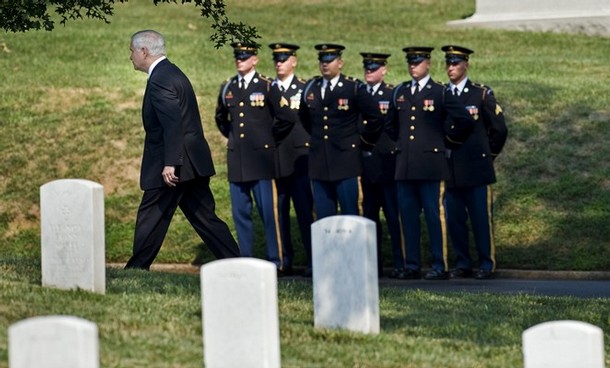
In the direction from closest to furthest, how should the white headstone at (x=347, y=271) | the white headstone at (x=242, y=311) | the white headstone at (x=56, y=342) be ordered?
the white headstone at (x=56, y=342), the white headstone at (x=242, y=311), the white headstone at (x=347, y=271)

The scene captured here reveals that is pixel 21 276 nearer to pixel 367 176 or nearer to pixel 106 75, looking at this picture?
pixel 367 176

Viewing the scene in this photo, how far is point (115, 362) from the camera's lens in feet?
29.2

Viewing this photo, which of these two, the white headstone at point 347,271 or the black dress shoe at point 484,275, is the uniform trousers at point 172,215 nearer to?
the black dress shoe at point 484,275

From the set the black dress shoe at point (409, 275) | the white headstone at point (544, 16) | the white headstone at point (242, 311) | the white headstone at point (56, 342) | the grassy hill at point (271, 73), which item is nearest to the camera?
the white headstone at point (56, 342)

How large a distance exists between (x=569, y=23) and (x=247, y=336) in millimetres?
22626

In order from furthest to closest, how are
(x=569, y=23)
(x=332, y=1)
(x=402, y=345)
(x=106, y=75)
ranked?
(x=332, y=1), (x=569, y=23), (x=106, y=75), (x=402, y=345)

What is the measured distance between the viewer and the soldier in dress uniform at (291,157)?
55.3ft

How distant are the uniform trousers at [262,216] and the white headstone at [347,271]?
6415 millimetres

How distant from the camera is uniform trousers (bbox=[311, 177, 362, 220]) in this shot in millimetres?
16484

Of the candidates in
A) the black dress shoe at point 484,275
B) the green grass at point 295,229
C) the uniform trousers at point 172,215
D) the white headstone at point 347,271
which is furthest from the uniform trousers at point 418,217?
the white headstone at point 347,271

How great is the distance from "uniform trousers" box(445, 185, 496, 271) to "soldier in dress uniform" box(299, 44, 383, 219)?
0.97m

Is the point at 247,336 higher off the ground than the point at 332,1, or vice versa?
→ the point at 332,1

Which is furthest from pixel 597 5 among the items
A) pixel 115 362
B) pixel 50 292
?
pixel 115 362

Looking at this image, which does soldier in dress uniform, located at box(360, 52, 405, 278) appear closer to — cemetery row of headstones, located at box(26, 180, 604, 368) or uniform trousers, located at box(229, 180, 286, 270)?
uniform trousers, located at box(229, 180, 286, 270)
